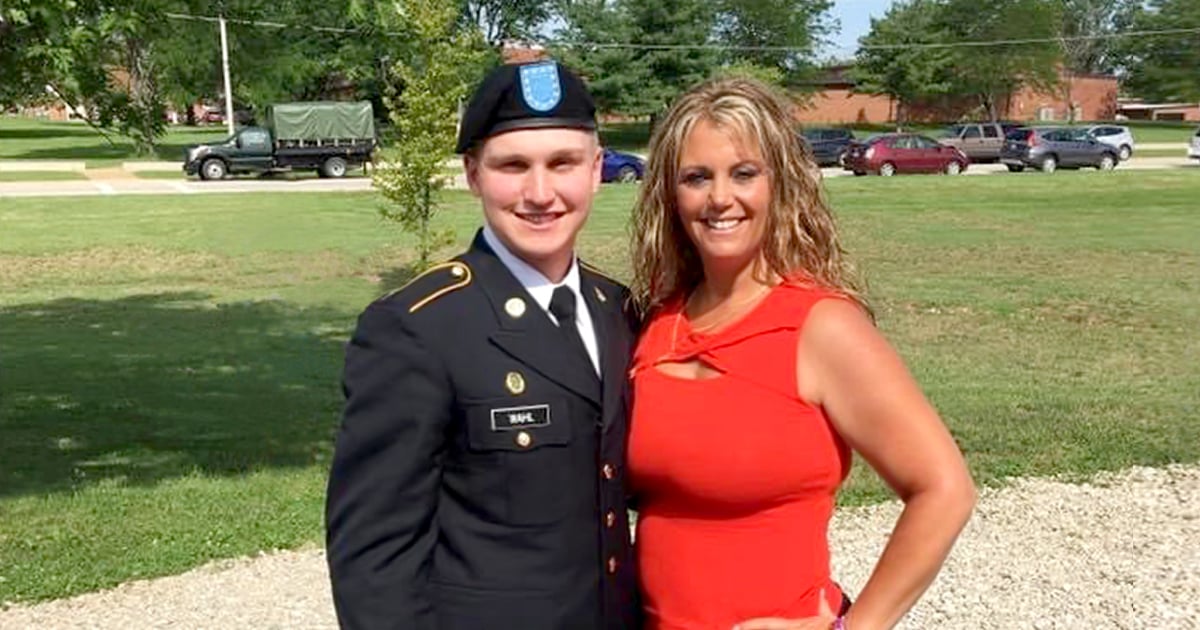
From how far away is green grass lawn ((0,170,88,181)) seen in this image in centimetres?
3409

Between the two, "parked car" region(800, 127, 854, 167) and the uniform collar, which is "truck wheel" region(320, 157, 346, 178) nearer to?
"parked car" region(800, 127, 854, 167)

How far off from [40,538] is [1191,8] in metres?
81.7

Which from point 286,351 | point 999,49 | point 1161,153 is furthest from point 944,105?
point 286,351

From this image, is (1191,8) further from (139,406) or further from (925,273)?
(139,406)

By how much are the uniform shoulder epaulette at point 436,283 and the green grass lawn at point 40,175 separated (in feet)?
117

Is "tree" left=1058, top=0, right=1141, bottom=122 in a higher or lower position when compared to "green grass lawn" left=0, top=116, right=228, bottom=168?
higher

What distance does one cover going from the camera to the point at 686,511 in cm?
203

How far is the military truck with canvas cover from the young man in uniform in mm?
32816

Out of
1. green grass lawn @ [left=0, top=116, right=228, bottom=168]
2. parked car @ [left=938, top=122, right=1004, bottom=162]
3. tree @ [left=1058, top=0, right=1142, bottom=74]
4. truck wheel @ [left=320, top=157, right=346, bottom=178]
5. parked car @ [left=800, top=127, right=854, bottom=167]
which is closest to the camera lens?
truck wheel @ [left=320, top=157, right=346, bottom=178]

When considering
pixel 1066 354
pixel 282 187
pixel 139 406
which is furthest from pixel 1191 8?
pixel 139 406

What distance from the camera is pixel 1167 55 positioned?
76000mm

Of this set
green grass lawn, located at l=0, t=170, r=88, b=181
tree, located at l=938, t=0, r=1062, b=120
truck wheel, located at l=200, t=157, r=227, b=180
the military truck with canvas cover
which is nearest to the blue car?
the military truck with canvas cover

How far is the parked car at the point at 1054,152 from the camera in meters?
36.1

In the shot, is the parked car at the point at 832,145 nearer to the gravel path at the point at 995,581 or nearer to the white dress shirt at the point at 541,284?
the gravel path at the point at 995,581
